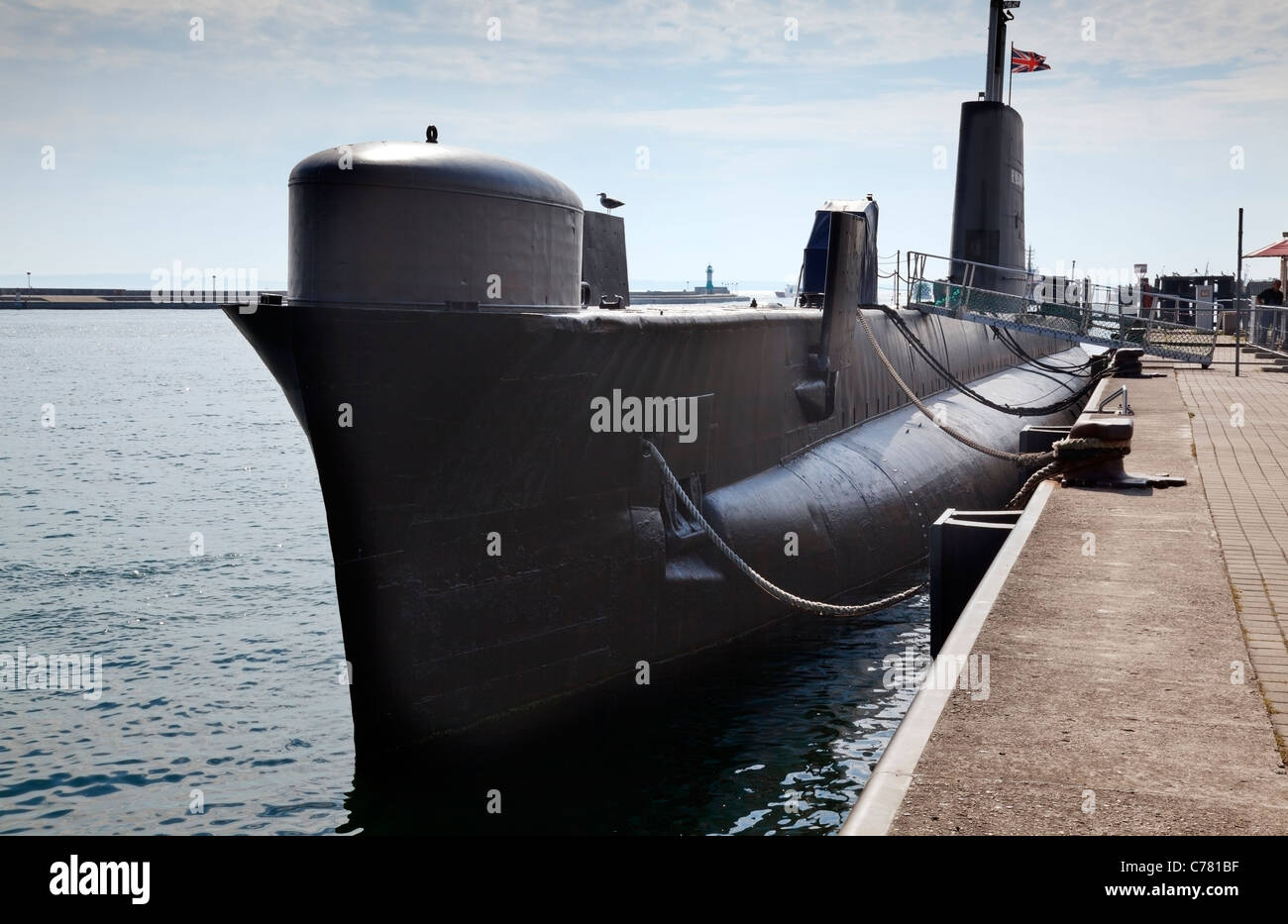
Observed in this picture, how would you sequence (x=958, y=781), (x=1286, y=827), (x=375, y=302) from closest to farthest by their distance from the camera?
(x=1286, y=827)
(x=958, y=781)
(x=375, y=302)

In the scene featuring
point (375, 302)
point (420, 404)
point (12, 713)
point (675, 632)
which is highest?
point (375, 302)

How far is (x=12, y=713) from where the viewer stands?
33.9 ft

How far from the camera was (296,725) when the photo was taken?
9930mm

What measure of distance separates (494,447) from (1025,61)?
22.5 m

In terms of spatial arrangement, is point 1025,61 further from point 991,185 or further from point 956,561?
point 956,561

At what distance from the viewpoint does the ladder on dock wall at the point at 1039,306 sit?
22.2 metres

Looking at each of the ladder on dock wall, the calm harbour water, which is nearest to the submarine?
the calm harbour water

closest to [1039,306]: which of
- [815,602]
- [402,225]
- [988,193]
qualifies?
[988,193]

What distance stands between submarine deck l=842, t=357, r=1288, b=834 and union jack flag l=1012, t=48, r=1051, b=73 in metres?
19.2

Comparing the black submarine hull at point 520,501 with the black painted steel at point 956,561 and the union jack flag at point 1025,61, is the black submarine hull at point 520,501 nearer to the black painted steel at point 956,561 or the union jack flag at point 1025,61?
the black painted steel at point 956,561

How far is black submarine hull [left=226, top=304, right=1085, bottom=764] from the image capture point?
25.2ft
